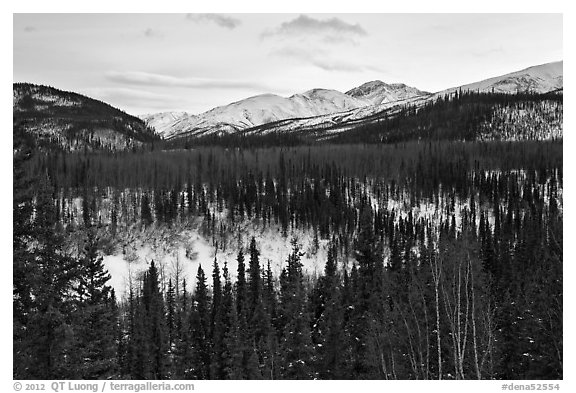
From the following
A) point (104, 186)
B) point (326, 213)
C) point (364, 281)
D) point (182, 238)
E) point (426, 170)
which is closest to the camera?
point (364, 281)

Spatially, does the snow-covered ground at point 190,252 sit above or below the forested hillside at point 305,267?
below

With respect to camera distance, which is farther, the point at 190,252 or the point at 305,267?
the point at 190,252

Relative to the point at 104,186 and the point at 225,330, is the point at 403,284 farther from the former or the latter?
the point at 104,186

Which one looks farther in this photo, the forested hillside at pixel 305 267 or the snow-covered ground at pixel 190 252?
the snow-covered ground at pixel 190 252

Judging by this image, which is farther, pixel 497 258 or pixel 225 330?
pixel 497 258

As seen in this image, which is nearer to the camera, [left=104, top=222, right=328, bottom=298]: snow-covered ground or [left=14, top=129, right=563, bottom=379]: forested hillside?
[left=14, top=129, right=563, bottom=379]: forested hillside

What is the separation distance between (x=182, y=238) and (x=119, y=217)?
16.9 m

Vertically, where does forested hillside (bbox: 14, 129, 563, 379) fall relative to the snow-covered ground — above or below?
above

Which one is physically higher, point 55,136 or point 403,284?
point 55,136

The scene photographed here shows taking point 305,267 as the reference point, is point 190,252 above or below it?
above

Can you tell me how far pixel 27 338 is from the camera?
13828mm
